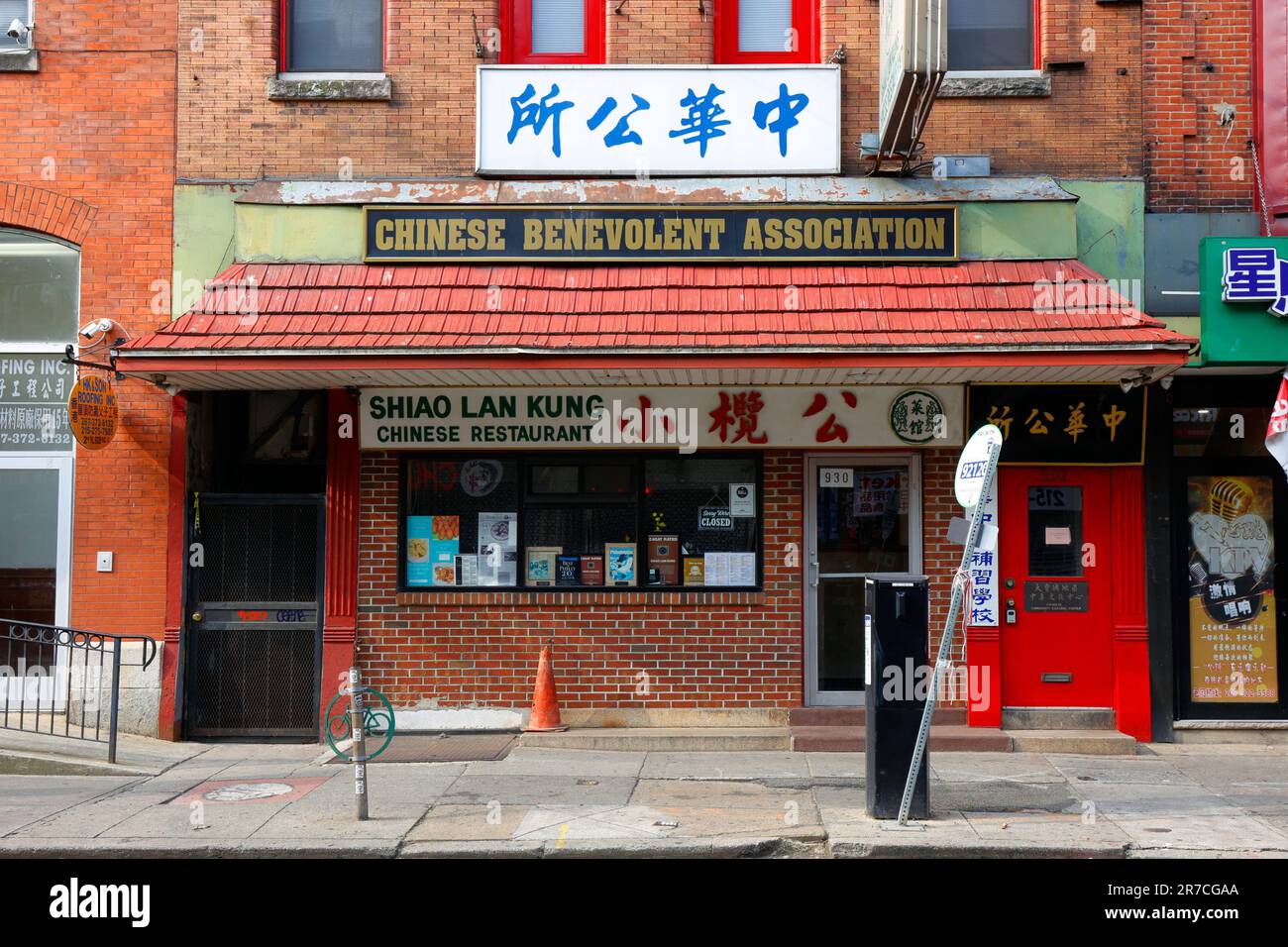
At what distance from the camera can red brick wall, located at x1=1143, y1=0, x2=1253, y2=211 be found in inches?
434

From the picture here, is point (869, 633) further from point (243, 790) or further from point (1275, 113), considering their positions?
point (1275, 113)

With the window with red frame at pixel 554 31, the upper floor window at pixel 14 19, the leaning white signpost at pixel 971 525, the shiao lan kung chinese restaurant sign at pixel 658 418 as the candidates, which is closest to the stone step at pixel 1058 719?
the shiao lan kung chinese restaurant sign at pixel 658 418

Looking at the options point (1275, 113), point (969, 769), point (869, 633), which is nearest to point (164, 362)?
point (869, 633)

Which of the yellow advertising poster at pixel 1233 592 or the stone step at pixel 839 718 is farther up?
the yellow advertising poster at pixel 1233 592

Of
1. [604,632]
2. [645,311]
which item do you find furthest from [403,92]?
[604,632]

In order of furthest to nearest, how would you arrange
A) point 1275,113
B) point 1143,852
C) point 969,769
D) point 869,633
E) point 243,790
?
point 1275,113 < point 969,769 < point 243,790 < point 869,633 < point 1143,852

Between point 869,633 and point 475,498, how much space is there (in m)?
4.43

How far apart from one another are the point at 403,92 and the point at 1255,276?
306 inches

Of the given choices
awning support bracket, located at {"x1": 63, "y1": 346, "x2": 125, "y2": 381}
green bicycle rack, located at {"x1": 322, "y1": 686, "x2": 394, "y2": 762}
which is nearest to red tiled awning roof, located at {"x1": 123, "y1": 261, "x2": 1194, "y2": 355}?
awning support bracket, located at {"x1": 63, "y1": 346, "x2": 125, "y2": 381}

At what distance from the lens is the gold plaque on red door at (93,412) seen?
1022cm

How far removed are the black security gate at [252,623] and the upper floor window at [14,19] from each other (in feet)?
15.1

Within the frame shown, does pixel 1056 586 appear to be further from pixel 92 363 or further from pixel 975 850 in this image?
pixel 92 363

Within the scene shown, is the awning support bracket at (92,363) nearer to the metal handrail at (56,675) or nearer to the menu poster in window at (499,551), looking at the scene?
the metal handrail at (56,675)

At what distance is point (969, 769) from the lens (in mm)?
9766
